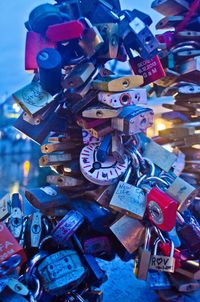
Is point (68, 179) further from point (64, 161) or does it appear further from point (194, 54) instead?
point (194, 54)

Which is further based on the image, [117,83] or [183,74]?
[183,74]

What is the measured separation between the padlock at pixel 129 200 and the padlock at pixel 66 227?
0.07 m

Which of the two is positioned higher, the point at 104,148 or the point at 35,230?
the point at 104,148

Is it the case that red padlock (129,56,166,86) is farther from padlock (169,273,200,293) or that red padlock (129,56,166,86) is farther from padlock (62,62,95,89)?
padlock (169,273,200,293)

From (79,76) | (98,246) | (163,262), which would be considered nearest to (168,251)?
(163,262)

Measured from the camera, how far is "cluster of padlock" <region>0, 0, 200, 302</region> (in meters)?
0.62

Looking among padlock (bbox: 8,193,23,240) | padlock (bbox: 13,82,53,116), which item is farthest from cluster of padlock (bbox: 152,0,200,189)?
padlock (bbox: 8,193,23,240)

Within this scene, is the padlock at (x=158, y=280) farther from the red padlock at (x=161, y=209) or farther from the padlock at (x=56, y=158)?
the padlock at (x=56, y=158)

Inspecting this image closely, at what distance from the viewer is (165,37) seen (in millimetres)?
885

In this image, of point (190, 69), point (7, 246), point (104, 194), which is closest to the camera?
point (7, 246)

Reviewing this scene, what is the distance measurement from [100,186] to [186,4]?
532 mm

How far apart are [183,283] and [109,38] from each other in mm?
538

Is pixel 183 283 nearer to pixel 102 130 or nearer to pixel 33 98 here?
pixel 102 130

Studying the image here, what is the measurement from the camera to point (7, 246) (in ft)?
1.95
